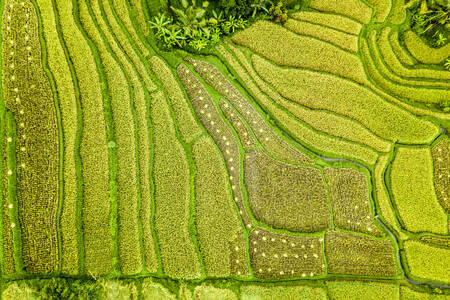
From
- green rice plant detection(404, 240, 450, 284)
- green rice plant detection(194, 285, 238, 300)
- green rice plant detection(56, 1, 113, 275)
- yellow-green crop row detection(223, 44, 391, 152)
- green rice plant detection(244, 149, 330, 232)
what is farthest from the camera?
yellow-green crop row detection(223, 44, 391, 152)

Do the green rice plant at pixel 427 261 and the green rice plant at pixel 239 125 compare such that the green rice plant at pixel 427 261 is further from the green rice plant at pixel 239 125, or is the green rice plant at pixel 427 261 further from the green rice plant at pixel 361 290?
the green rice plant at pixel 239 125

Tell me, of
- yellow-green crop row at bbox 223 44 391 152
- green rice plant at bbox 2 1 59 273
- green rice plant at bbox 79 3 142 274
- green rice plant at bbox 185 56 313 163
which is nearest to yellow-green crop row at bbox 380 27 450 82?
yellow-green crop row at bbox 223 44 391 152

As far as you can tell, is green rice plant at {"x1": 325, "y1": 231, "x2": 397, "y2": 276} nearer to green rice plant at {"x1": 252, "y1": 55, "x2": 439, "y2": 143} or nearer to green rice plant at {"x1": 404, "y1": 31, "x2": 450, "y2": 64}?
green rice plant at {"x1": 252, "y1": 55, "x2": 439, "y2": 143}

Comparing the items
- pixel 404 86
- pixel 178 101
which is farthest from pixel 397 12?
pixel 178 101

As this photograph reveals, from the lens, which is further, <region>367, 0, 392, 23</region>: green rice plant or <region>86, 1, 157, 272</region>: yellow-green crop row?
<region>367, 0, 392, 23</region>: green rice plant

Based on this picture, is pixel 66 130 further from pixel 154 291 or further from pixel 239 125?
pixel 154 291

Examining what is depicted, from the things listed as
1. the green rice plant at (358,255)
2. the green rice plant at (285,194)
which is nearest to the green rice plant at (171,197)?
the green rice plant at (285,194)

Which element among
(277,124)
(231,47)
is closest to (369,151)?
(277,124)
